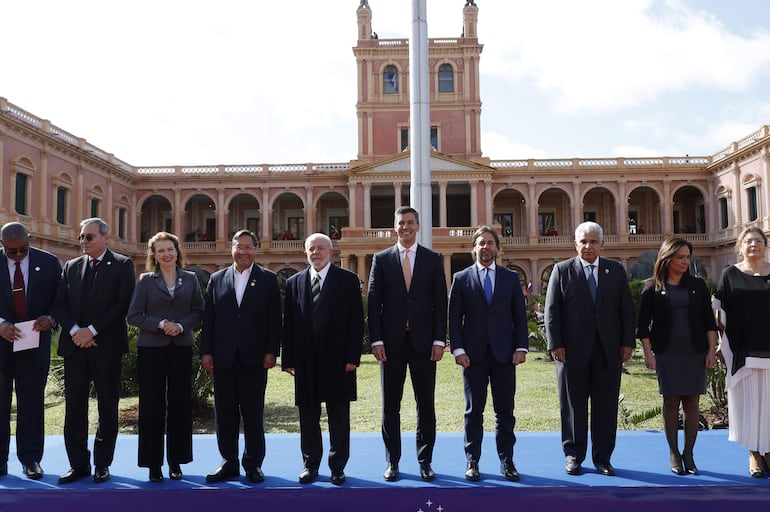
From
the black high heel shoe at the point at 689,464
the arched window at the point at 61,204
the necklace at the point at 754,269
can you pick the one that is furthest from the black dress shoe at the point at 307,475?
the arched window at the point at 61,204

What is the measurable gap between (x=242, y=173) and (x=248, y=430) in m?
31.1

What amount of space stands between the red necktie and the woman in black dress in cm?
451

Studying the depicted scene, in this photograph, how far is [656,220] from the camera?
3541 cm

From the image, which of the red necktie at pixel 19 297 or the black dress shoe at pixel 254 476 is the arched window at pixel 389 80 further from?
the black dress shoe at pixel 254 476

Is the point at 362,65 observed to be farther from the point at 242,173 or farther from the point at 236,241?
the point at 236,241

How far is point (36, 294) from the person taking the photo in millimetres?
4770

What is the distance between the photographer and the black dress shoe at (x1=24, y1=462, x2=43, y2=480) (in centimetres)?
448

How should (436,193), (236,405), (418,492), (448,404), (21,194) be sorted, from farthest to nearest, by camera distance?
(436,193), (21,194), (448,404), (236,405), (418,492)

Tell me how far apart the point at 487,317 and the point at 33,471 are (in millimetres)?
3409

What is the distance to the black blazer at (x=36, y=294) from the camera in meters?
4.71

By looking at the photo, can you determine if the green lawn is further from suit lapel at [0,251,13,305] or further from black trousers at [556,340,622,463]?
suit lapel at [0,251,13,305]

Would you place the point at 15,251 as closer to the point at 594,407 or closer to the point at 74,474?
the point at 74,474

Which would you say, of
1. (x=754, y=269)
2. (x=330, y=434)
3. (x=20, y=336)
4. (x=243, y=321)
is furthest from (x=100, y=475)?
(x=754, y=269)

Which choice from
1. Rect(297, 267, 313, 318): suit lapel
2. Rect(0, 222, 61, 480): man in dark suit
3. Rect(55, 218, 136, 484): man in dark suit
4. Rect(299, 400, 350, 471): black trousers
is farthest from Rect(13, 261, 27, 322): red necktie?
Rect(299, 400, 350, 471): black trousers
